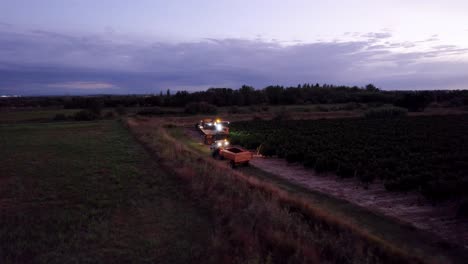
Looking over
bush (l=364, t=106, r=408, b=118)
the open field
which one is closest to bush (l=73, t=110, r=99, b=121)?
the open field

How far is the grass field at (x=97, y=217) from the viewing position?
6.79 m

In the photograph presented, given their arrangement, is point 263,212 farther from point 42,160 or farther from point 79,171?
point 42,160

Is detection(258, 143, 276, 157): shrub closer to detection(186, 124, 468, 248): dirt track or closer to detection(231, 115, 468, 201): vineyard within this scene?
detection(231, 115, 468, 201): vineyard

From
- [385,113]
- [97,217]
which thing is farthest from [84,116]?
[97,217]

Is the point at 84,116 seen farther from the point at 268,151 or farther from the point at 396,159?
the point at 396,159

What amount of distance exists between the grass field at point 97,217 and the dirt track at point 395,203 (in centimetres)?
→ 697

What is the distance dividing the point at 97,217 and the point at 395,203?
1069 cm

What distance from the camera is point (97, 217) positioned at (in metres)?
8.91

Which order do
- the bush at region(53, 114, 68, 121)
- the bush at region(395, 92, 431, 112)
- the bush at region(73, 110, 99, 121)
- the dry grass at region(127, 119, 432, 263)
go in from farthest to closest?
the bush at region(395, 92, 431, 112)
the bush at region(73, 110, 99, 121)
the bush at region(53, 114, 68, 121)
the dry grass at region(127, 119, 432, 263)

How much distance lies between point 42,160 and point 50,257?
14772 millimetres

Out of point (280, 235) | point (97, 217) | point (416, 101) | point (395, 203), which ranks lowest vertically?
point (395, 203)

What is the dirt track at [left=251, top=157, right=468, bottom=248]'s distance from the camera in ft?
34.0

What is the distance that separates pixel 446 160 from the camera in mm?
19031

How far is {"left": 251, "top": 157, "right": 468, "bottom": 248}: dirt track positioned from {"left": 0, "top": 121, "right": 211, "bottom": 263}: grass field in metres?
6.97
